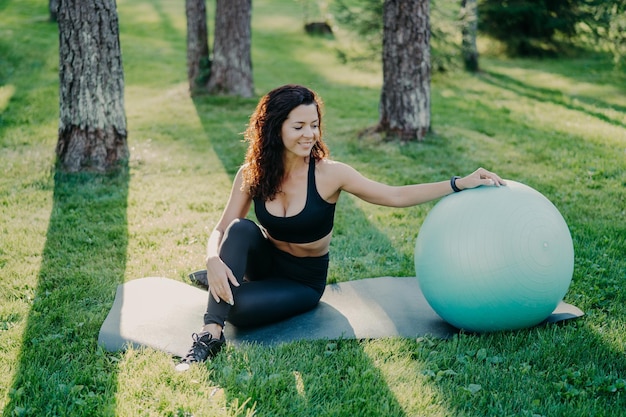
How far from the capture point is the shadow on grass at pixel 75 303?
3154mm

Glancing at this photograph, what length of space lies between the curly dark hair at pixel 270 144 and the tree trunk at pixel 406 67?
4.21 meters

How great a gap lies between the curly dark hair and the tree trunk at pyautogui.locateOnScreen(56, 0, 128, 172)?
3356 mm

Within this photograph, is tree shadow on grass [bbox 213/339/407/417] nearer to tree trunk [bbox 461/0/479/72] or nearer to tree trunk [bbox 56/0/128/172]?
tree trunk [bbox 56/0/128/172]

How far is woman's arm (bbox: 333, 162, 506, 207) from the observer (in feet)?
12.2

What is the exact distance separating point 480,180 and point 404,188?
0.46 meters

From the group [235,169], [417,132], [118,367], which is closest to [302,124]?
[118,367]

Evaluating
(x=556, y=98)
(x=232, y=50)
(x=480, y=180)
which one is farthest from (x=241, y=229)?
(x=556, y=98)

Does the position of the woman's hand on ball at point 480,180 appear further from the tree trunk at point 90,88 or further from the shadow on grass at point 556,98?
the shadow on grass at point 556,98

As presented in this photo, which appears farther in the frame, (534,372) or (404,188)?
(404,188)

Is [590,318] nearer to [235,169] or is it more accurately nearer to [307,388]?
[307,388]

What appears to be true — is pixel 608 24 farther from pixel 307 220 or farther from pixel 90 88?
pixel 307 220

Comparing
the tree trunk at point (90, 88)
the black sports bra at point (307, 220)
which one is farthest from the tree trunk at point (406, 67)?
the black sports bra at point (307, 220)

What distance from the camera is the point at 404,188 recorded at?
386 cm

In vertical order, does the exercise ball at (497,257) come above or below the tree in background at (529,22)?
below
